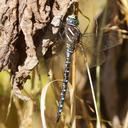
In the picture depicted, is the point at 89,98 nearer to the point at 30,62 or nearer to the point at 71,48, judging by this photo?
the point at 71,48

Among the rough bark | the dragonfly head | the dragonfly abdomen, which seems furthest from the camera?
the dragonfly abdomen

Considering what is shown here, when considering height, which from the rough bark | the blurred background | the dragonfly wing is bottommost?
the blurred background

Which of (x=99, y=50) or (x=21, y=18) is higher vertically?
(x=21, y=18)

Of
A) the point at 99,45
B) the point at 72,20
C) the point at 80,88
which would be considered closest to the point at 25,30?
the point at 72,20

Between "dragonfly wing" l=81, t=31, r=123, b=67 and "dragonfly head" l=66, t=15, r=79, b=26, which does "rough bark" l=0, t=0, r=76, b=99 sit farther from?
"dragonfly wing" l=81, t=31, r=123, b=67

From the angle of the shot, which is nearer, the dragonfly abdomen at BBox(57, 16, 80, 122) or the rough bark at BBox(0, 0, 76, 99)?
the rough bark at BBox(0, 0, 76, 99)

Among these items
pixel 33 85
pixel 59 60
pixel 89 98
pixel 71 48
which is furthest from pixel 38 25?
pixel 89 98

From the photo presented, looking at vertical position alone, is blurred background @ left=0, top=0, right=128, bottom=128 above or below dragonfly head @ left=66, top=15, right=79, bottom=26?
below

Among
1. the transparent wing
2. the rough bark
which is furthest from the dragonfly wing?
the rough bark


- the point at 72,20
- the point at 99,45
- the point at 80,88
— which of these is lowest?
the point at 80,88

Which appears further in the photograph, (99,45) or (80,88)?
(80,88)

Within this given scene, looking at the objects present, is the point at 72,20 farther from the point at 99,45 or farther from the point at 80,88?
the point at 80,88
